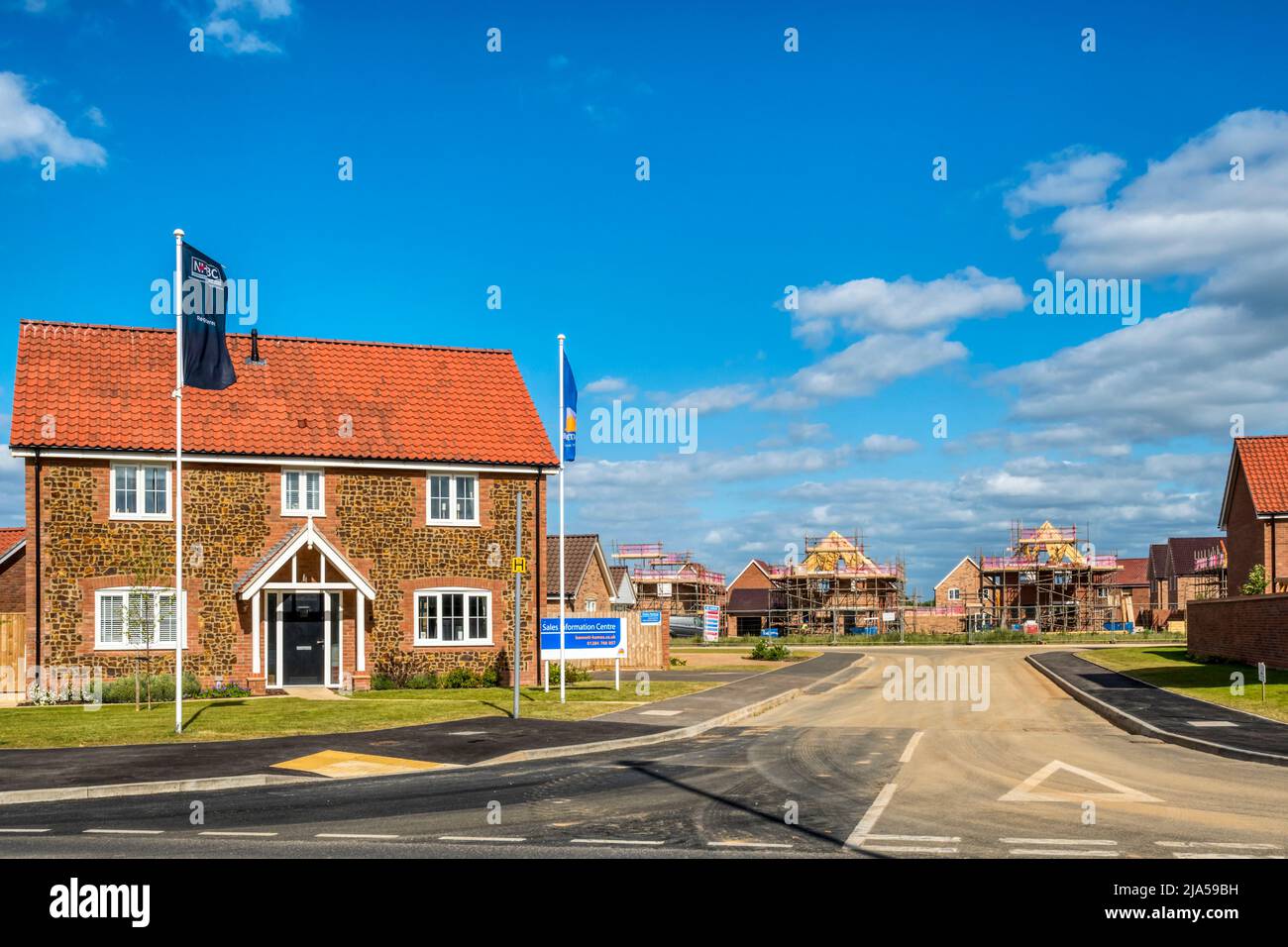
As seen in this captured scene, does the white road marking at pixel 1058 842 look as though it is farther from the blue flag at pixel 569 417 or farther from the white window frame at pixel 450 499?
the white window frame at pixel 450 499

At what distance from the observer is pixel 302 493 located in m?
30.8

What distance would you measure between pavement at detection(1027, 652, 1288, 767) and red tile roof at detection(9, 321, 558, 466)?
16313 millimetres

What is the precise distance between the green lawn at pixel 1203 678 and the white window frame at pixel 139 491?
2602 centimetres

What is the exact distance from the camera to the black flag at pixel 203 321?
1945cm

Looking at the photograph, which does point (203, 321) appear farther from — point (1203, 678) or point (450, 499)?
point (1203, 678)

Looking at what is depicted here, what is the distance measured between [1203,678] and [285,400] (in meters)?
27.6

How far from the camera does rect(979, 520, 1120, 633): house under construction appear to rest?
289 feet

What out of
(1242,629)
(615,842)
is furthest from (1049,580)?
(615,842)

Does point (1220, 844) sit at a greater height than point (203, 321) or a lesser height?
lesser

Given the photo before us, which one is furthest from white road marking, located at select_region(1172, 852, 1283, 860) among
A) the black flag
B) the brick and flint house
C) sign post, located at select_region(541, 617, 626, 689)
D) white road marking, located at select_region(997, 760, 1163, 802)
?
sign post, located at select_region(541, 617, 626, 689)

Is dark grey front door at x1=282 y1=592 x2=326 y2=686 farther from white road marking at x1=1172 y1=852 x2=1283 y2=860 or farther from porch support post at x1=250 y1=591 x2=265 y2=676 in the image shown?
white road marking at x1=1172 y1=852 x2=1283 y2=860

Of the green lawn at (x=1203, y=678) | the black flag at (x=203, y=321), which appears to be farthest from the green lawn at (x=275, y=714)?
the green lawn at (x=1203, y=678)

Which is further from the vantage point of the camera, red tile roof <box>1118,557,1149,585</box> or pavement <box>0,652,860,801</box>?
red tile roof <box>1118,557,1149,585</box>
